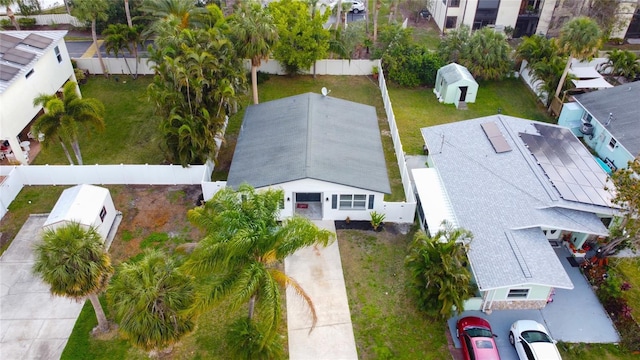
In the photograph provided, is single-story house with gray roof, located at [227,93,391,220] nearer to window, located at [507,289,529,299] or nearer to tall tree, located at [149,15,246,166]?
tall tree, located at [149,15,246,166]

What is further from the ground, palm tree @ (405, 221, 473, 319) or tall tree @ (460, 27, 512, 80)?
tall tree @ (460, 27, 512, 80)

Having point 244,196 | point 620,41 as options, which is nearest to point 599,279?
point 244,196

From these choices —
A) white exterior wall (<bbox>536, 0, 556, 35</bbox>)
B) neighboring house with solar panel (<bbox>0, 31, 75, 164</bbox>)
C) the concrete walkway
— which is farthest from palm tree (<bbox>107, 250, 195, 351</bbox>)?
white exterior wall (<bbox>536, 0, 556, 35</bbox>)

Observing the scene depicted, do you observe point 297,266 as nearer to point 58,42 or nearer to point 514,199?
point 514,199

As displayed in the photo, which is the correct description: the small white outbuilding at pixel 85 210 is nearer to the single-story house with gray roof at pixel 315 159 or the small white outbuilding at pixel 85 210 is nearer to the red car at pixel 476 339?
the single-story house with gray roof at pixel 315 159

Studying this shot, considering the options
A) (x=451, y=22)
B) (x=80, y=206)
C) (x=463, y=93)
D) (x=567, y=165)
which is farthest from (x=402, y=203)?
(x=451, y=22)
